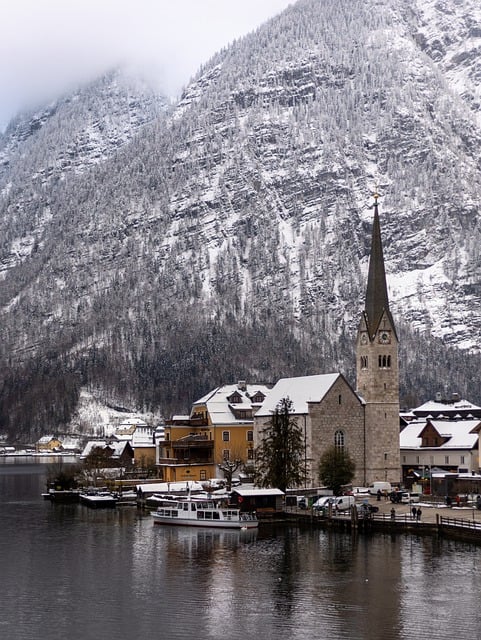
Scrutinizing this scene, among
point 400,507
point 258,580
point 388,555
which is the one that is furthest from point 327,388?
point 258,580

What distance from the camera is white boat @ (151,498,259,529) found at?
330ft

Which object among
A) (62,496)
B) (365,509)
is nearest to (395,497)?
(365,509)

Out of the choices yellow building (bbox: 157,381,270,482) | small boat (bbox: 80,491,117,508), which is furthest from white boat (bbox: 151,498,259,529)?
yellow building (bbox: 157,381,270,482)

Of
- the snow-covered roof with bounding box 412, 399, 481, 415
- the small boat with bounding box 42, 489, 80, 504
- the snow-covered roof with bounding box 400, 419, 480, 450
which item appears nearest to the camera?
the snow-covered roof with bounding box 400, 419, 480, 450

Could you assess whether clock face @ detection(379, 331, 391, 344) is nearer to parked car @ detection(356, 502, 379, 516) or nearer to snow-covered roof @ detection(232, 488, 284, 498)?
snow-covered roof @ detection(232, 488, 284, 498)

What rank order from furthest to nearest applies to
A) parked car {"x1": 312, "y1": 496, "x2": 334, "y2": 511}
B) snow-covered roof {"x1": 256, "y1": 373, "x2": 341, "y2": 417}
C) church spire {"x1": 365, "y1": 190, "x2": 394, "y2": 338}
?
1. church spire {"x1": 365, "y1": 190, "x2": 394, "y2": 338}
2. snow-covered roof {"x1": 256, "y1": 373, "x2": 341, "y2": 417}
3. parked car {"x1": 312, "y1": 496, "x2": 334, "y2": 511}

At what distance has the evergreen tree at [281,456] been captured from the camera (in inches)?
4353

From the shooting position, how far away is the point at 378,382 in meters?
128

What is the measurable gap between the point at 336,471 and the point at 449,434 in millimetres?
28579

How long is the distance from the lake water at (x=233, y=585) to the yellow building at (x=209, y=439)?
109ft

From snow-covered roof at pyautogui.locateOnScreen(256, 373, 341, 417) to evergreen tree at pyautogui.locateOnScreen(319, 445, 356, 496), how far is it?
798 centimetres

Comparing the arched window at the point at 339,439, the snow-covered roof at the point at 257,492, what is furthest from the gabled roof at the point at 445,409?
the snow-covered roof at the point at 257,492

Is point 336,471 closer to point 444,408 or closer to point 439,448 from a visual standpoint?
point 439,448

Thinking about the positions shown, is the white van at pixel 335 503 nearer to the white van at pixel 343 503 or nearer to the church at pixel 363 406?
the white van at pixel 343 503
